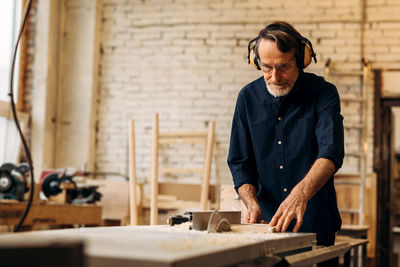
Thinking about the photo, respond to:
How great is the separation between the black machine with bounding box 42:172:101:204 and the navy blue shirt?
292cm

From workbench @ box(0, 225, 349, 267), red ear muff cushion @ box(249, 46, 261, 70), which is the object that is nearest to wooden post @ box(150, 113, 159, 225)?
red ear muff cushion @ box(249, 46, 261, 70)

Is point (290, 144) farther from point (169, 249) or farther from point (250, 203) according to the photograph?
point (169, 249)

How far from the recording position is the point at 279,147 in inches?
87.4

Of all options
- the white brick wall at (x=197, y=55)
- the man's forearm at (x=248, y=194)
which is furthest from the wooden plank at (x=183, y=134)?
the man's forearm at (x=248, y=194)

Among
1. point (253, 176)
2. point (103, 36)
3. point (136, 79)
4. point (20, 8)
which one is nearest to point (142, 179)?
point (136, 79)

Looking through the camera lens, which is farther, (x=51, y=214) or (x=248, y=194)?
(x=51, y=214)

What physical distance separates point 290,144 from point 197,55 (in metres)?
4.58

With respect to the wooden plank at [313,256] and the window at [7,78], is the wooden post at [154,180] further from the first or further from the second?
the wooden plank at [313,256]

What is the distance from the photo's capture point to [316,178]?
2.00m

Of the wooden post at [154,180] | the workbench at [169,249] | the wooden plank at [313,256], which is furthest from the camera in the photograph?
the wooden post at [154,180]

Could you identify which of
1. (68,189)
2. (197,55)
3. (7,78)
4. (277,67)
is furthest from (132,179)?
(277,67)

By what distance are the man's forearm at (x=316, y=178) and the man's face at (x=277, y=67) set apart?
33 cm

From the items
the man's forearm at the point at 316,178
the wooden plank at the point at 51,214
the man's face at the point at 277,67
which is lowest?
the wooden plank at the point at 51,214

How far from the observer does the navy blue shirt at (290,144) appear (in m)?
2.17
